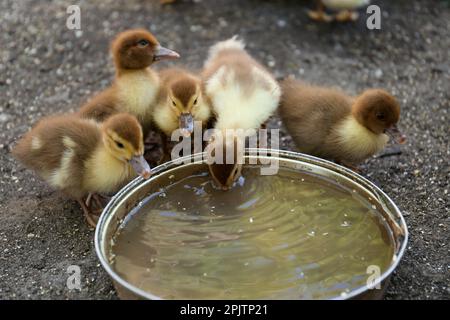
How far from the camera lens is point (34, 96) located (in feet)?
15.5

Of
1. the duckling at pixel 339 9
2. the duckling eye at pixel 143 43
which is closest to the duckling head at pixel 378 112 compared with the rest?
the duckling eye at pixel 143 43

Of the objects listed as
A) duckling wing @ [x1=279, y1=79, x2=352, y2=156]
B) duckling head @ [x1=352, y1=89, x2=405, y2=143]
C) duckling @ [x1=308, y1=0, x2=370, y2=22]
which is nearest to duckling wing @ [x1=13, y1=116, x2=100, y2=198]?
duckling wing @ [x1=279, y1=79, x2=352, y2=156]

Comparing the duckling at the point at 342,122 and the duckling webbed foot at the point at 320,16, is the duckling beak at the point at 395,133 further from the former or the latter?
the duckling webbed foot at the point at 320,16

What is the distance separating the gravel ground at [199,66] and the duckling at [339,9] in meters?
0.08

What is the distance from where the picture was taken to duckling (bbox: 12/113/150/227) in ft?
10.2

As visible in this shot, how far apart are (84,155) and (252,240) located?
102cm

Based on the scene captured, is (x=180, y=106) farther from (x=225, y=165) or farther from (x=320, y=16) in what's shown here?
(x=320, y=16)

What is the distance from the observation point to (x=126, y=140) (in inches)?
120

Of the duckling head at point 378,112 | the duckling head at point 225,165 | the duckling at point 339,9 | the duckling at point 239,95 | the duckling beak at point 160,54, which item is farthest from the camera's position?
the duckling at point 339,9

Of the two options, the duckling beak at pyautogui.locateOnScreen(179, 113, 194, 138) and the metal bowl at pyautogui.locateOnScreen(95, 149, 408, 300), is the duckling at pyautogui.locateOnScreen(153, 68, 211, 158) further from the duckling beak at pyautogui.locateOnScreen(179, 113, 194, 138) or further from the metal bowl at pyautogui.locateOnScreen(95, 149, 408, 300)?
the metal bowl at pyautogui.locateOnScreen(95, 149, 408, 300)

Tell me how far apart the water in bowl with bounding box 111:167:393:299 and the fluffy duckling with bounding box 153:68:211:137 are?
320mm

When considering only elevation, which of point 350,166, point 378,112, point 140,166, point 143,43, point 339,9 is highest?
point 143,43

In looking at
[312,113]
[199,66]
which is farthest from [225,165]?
[199,66]

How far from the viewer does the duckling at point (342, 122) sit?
3375 millimetres
